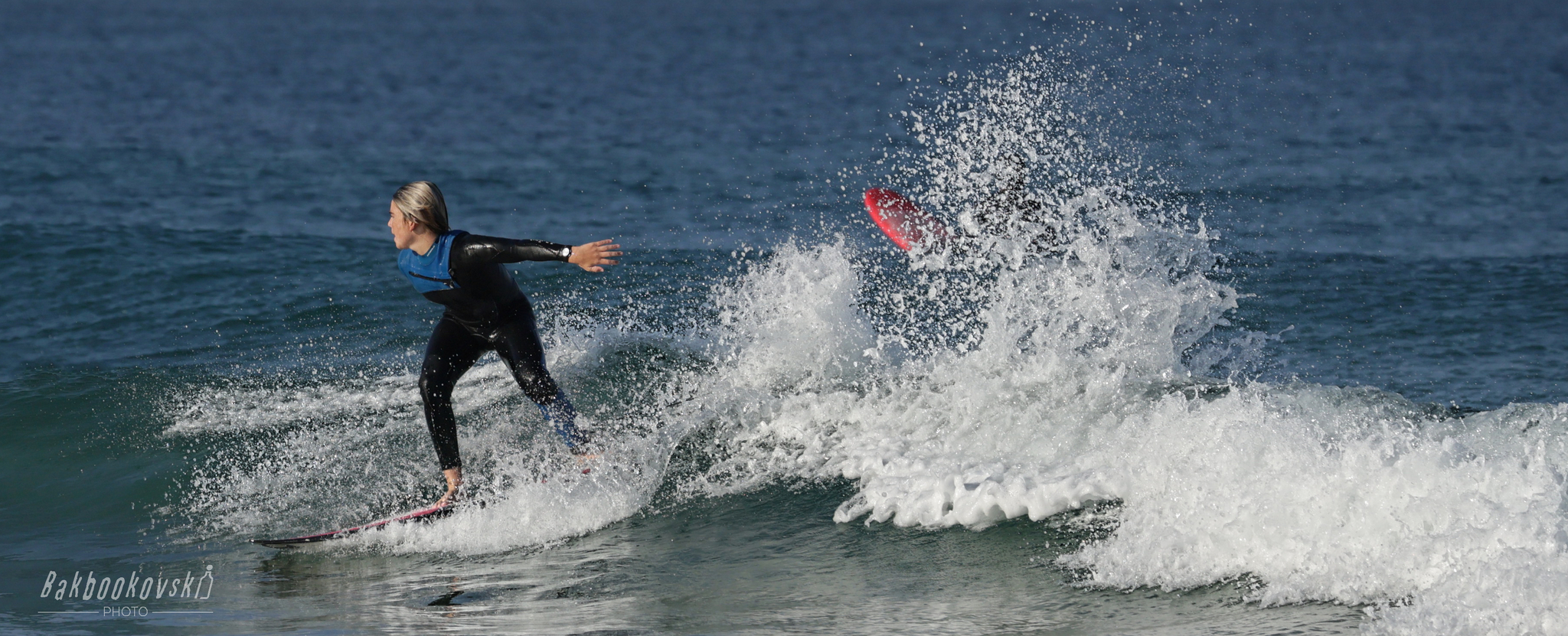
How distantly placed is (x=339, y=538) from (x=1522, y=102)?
2781 cm

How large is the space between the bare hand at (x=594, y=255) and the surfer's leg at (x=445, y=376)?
0.92 m

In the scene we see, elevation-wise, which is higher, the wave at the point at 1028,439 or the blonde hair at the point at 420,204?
the blonde hair at the point at 420,204

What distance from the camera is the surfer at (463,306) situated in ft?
21.4

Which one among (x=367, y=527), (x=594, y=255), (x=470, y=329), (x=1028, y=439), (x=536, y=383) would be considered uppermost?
(x=594, y=255)

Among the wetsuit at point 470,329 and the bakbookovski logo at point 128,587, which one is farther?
the wetsuit at point 470,329

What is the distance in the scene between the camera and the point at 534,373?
689 cm

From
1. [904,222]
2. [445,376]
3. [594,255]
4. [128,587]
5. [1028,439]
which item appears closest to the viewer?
[594,255]

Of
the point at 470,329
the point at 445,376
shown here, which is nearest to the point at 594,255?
the point at 470,329

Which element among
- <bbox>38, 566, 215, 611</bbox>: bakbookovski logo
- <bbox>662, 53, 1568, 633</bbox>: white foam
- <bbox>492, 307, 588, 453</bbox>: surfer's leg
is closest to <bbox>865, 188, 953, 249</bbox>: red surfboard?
<bbox>662, 53, 1568, 633</bbox>: white foam

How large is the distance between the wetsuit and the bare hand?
348 mm

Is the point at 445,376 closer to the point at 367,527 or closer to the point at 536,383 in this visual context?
the point at 536,383

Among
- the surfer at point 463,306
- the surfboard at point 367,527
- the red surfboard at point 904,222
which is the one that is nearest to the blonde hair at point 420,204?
the surfer at point 463,306

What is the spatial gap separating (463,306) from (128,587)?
2.16 meters

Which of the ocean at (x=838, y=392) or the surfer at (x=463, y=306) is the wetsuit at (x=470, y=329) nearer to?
the surfer at (x=463, y=306)
